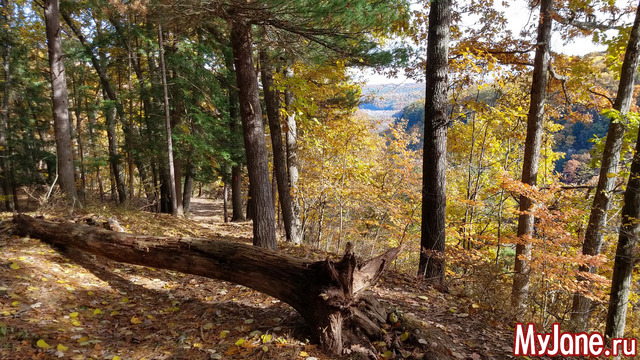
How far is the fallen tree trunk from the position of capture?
Result: 110 inches

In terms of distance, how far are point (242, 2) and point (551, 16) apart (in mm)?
6415

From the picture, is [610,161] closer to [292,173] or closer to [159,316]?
[292,173]

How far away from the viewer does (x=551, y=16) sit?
6332 millimetres

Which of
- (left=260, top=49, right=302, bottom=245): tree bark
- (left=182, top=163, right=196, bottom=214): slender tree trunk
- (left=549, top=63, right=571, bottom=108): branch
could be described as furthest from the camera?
(left=182, top=163, right=196, bottom=214): slender tree trunk

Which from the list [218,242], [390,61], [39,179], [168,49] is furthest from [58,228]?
[39,179]

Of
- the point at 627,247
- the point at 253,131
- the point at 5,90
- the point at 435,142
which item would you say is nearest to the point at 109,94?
the point at 5,90

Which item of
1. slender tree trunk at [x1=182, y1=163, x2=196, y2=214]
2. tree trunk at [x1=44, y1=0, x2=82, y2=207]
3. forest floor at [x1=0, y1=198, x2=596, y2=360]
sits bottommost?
forest floor at [x1=0, y1=198, x2=596, y2=360]

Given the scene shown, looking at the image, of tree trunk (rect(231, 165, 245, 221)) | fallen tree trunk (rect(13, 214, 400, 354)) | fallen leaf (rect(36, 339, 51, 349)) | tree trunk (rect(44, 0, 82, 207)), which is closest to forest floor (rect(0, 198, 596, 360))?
fallen leaf (rect(36, 339, 51, 349))

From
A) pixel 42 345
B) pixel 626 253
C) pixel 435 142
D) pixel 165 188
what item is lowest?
pixel 42 345

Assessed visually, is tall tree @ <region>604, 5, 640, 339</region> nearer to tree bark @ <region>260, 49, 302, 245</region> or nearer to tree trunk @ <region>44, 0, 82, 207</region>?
tree bark @ <region>260, 49, 302, 245</region>

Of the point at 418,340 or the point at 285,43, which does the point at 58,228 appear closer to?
the point at 285,43

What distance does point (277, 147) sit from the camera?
8.04m

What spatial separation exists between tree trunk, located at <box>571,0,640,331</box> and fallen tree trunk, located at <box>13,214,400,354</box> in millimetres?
5256

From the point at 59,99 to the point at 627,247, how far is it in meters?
12.1
